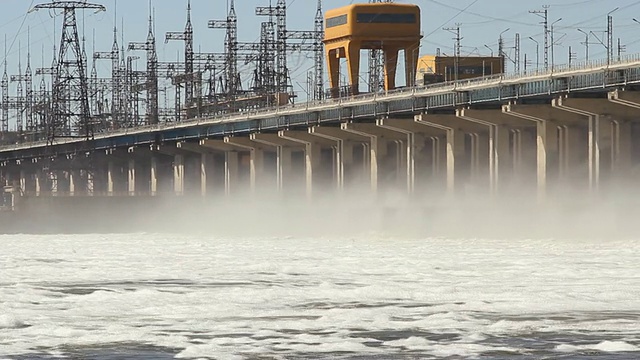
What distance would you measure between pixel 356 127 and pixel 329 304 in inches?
2601

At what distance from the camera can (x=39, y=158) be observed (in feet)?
569

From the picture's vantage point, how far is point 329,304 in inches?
1372

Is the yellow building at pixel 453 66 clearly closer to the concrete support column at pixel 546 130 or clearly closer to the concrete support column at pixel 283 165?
the concrete support column at pixel 283 165

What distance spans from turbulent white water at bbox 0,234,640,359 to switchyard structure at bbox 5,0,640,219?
15301 mm

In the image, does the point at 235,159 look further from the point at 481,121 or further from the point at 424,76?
the point at 481,121

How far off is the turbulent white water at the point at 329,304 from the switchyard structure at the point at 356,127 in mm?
15301

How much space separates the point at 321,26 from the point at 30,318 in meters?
124

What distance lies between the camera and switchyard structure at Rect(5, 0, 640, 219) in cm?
7381

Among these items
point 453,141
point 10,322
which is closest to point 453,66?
point 453,141

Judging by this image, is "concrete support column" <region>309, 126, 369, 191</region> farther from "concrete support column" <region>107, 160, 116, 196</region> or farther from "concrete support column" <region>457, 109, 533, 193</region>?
"concrete support column" <region>107, 160, 116, 196</region>

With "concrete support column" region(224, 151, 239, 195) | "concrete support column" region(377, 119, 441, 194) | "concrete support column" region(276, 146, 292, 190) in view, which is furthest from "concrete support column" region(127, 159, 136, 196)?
"concrete support column" region(377, 119, 441, 194)

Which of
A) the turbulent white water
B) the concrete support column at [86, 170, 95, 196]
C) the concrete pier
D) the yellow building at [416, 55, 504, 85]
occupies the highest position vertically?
the yellow building at [416, 55, 504, 85]

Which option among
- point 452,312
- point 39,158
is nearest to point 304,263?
point 452,312

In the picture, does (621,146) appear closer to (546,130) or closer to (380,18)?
(546,130)
